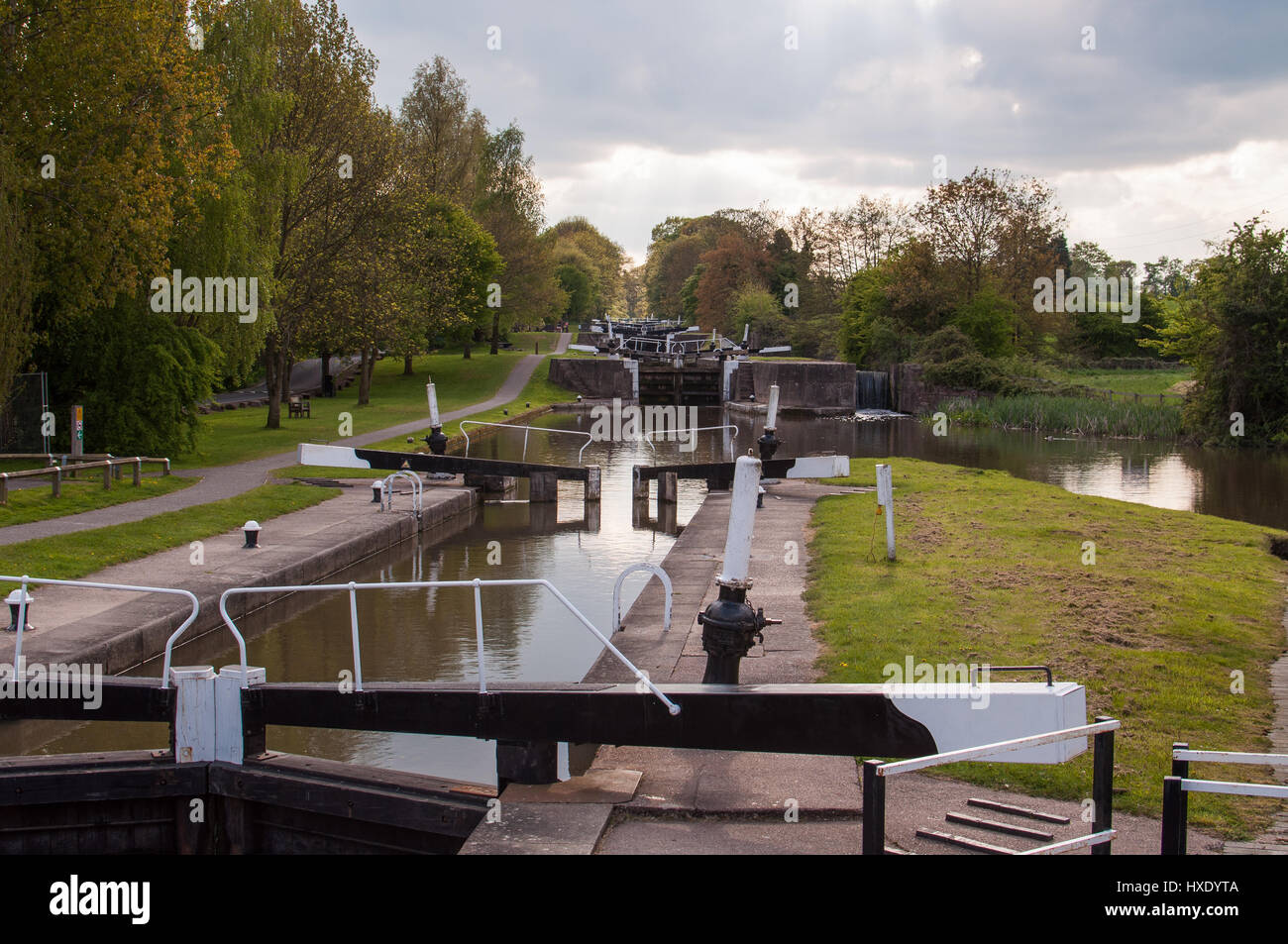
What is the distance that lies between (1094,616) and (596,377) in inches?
1784

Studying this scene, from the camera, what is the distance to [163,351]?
23.4m

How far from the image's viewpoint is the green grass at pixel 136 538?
13.3m

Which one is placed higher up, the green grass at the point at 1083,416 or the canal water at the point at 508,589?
the green grass at the point at 1083,416

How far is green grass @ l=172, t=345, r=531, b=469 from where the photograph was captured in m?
27.5

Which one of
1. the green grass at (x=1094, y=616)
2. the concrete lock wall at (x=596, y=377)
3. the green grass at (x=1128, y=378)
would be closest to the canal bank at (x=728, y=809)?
the green grass at (x=1094, y=616)

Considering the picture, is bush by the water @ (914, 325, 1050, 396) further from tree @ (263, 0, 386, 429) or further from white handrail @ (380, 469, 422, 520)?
white handrail @ (380, 469, 422, 520)

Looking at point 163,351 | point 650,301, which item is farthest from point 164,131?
point 650,301

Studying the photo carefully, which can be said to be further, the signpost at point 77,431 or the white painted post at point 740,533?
the signpost at point 77,431

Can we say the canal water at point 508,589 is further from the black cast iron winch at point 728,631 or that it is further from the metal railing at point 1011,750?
the metal railing at point 1011,750

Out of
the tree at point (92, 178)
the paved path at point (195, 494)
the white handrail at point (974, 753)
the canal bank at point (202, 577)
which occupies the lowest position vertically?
the canal bank at point (202, 577)

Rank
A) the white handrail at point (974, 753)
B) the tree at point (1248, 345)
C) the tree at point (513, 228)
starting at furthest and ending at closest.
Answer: the tree at point (513, 228), the tree at point (1248, 345), the white handrail at point (974, 753)

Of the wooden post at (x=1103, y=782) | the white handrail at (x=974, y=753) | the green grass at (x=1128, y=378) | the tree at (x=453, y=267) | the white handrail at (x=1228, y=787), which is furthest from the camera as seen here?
the green grass at (x=1128, y=378)

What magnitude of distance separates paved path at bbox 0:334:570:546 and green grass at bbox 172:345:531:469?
90cm

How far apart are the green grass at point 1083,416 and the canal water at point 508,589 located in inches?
154
